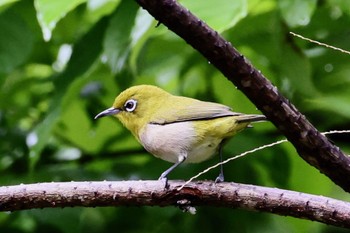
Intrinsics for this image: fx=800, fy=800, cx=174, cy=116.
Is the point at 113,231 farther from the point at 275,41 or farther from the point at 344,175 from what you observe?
the point at 344,175

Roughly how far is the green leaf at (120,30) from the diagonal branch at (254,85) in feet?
3.98

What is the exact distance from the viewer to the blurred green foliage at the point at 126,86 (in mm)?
3227

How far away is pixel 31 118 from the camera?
3844 mm

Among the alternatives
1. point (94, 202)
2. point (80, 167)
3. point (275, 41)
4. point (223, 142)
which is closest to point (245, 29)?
point (275, 41)

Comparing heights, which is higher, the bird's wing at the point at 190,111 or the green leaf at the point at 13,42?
the green leaf at the point at 13,42

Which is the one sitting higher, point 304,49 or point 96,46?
point 304,49

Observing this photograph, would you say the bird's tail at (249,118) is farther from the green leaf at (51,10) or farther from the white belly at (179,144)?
the green leaf at (51,10)

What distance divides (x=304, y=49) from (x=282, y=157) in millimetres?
493

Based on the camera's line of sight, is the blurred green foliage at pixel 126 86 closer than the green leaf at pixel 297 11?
No

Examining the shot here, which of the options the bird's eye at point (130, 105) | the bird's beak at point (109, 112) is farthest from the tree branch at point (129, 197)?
the bird's eye at point (130, 105)

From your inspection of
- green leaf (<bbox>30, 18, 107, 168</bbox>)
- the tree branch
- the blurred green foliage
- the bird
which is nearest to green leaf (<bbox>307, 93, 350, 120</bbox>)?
the blurred green foliage

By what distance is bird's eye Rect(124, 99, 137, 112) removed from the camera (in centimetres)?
359

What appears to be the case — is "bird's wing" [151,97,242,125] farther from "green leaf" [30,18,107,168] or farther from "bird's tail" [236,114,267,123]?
"green leaf" [30,18,107,168]

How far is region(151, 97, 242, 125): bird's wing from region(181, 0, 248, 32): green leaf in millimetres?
503
